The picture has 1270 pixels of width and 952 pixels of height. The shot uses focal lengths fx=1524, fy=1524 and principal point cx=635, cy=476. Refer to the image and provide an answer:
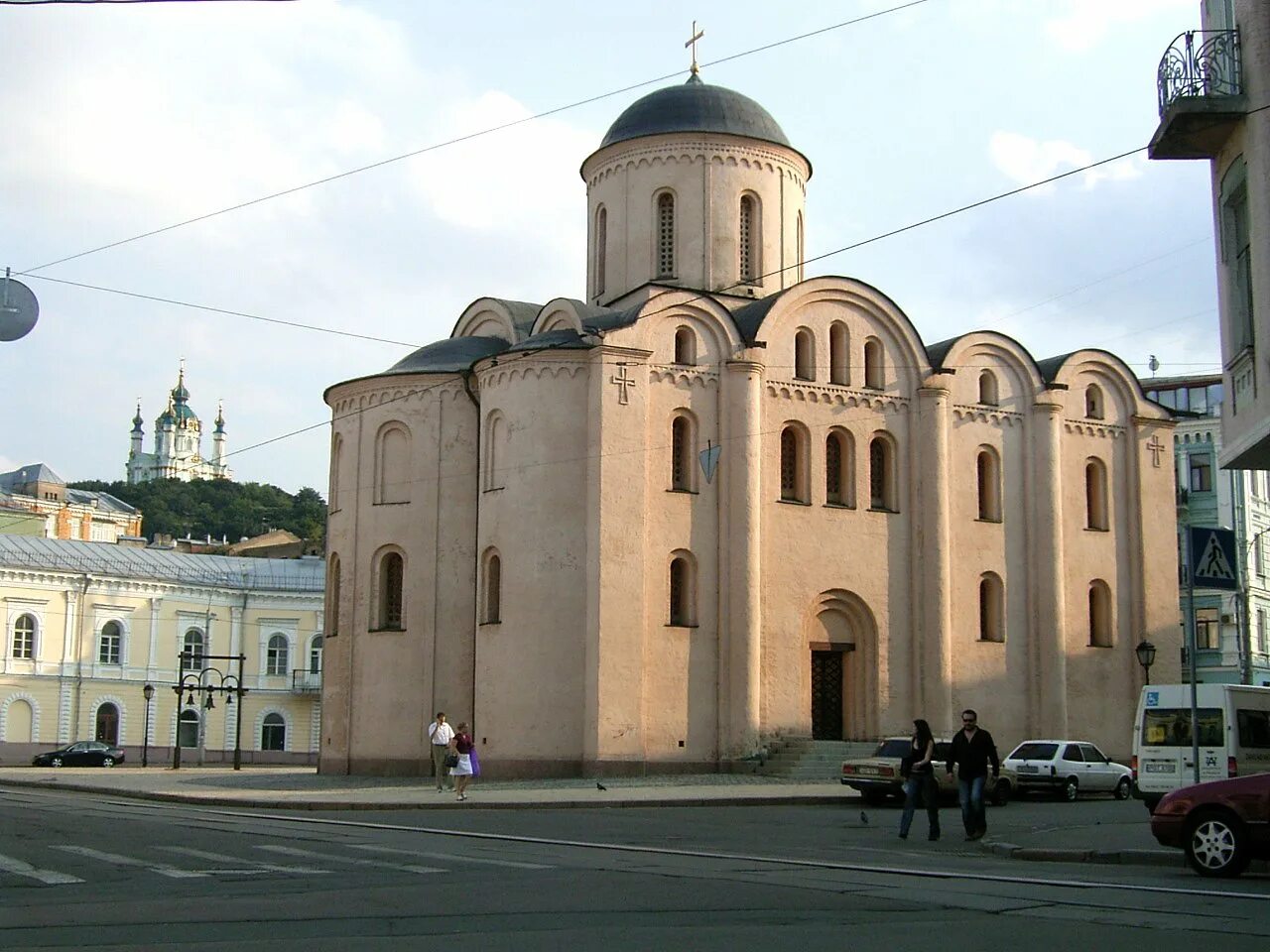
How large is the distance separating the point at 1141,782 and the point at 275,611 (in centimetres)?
4872

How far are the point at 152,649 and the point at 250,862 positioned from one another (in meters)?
52.3

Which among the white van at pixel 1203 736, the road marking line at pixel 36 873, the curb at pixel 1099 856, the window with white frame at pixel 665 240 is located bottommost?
the curb at pixel 1099 856

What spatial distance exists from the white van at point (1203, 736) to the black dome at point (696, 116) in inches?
774

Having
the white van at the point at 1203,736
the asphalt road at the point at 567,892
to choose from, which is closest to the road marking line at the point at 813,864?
the asphalt road at the point at 567,892

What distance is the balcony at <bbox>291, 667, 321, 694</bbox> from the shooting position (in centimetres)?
6581

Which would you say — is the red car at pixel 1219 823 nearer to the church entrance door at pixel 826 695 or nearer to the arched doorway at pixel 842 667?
the arched doorway at pixel 842 667

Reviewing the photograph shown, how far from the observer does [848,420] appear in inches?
1454

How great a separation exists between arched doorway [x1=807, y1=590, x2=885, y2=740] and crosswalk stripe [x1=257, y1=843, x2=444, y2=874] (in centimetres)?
2172

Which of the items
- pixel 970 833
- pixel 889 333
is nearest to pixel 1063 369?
pixel 889 333

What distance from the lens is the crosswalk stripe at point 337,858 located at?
13549 mm

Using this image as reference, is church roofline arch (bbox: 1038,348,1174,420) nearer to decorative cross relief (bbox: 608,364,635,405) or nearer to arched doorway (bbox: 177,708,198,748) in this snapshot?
decorative cross relief (bbox: 608,364,635,405)

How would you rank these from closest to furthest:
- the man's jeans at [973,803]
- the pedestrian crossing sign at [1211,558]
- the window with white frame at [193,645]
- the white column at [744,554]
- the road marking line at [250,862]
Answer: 1. the road marking line at [250,862]
2. the pedestrian crossing sign at [1211,558]
3. the man's jeans at [973,803]
4. the white column at [744,554]
5. the window with white frame at [193,645]

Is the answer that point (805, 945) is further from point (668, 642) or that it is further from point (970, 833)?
point (668, 642)

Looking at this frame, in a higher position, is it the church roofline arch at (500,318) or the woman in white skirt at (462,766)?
the church roofline arch at (500,318)
